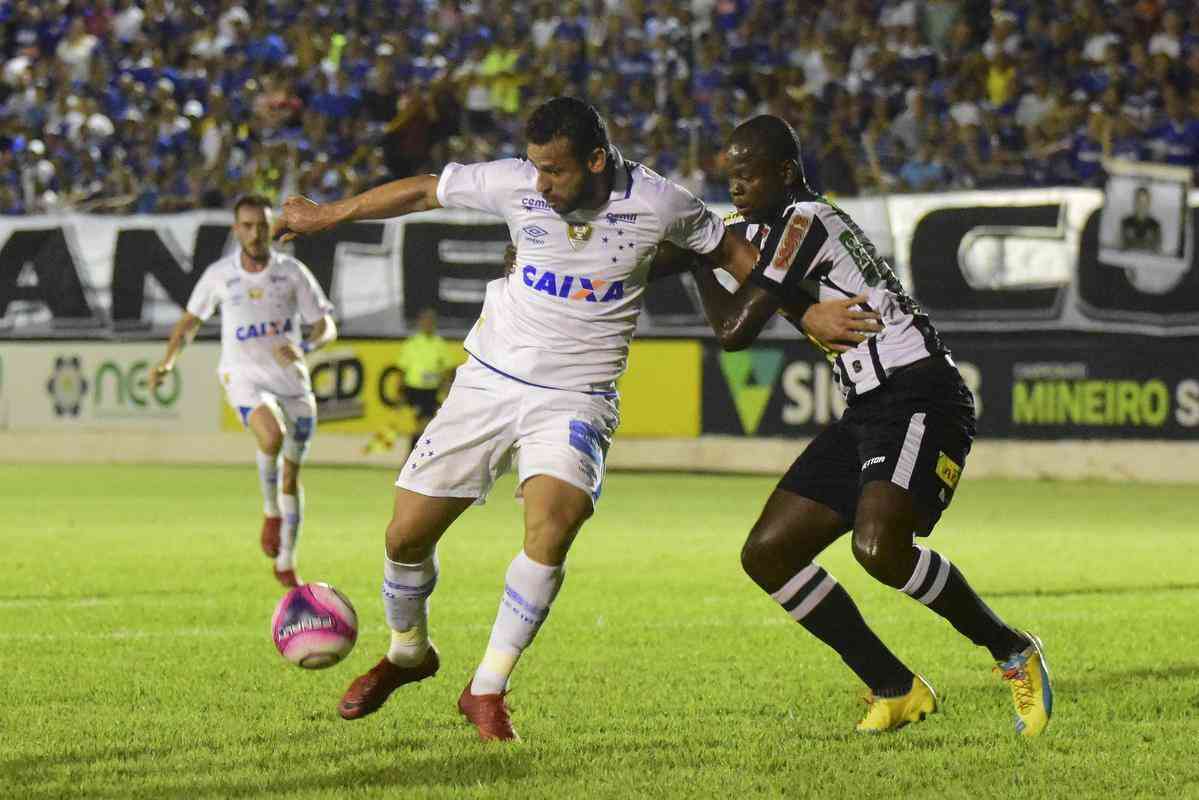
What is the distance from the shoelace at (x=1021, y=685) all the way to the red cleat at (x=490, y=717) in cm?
179

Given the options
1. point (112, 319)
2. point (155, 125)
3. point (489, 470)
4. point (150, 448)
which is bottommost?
point (150, 448)

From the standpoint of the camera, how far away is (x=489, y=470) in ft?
21.0

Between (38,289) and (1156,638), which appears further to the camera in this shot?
(38,289)

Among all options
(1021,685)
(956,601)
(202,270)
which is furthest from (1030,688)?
(202,270)

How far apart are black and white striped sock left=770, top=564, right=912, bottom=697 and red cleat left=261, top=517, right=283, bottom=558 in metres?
5.75

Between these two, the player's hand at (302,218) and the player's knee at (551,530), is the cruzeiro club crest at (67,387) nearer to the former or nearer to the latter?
the player's hand at (302,218)

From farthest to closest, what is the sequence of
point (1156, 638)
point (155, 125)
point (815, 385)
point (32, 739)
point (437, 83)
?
point (155, 125) < point (437, 83) < point (815, 385) < point (1156, 638) < point (32, 739)

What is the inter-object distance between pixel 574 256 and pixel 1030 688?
2.24 meters

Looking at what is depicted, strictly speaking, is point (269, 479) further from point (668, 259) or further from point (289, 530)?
point (668, 259)

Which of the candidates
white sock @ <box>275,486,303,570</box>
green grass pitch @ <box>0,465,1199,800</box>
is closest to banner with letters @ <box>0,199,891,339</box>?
green grass pitch @ <box>0,465,1199,800</box>

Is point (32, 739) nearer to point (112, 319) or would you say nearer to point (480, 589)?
point (480, 589)

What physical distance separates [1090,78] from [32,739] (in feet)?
59.3

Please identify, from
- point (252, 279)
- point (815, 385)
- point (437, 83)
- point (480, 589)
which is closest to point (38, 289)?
point (437, 83)

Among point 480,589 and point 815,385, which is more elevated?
point 480,589
